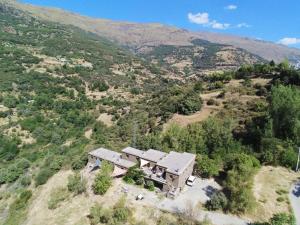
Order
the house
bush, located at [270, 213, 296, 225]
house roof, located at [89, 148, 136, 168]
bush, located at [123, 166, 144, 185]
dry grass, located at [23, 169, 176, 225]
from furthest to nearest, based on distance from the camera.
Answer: house roof, located at [89, 148, 136, 168], bush, located at [123, 166, 144, 185], the house, dry grass, located at [23, 169, 176, 225], bush, located at [270, 213, 296, 225]

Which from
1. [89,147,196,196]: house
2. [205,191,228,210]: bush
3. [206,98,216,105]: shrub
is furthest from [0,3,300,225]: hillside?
[89,147,196,196]: house

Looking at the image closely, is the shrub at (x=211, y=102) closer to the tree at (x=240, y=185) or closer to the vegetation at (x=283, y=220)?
the tree at (x=240, y=185)

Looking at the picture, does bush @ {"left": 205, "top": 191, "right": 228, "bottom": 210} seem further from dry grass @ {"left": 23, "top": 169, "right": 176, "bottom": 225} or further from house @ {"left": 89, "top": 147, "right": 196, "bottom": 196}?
dry grass @ {"left": 23, "top": 169, "right": 176, "bottom": 225}

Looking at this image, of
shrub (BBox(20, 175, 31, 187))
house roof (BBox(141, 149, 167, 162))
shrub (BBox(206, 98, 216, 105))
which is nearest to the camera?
house roof (BBox(141, 149, 167, 162))

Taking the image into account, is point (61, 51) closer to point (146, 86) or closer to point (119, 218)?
point (146, 86)

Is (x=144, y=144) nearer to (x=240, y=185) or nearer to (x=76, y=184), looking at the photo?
(x=76, y=184)

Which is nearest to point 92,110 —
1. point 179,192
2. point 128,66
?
point 179,192
